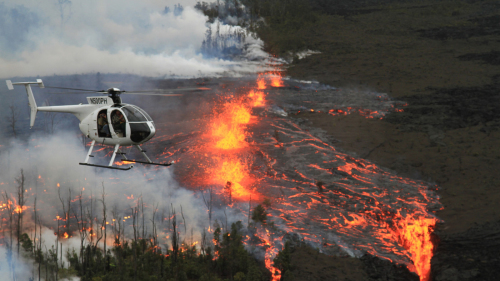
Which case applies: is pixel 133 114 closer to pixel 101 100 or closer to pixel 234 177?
pixel 101 100

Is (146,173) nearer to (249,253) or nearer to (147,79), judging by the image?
(249,253)

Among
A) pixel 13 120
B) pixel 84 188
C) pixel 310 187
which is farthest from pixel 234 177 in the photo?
pixel 13 120

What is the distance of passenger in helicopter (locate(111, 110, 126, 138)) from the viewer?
63.2 ft

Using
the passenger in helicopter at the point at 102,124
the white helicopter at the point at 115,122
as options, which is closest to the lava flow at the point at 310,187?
the white helicopter at the point at 115,122

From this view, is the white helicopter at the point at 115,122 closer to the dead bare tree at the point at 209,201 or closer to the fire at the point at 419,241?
the dead bare tree at the point at 209,201

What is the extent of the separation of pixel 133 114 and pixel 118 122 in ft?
3.23

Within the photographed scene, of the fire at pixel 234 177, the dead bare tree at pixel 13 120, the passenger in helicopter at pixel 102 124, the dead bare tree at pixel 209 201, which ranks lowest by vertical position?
the dead bare tree at pixel 209 201

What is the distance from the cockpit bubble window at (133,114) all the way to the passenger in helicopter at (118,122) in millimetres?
392

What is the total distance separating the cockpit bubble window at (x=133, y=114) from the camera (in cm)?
1894

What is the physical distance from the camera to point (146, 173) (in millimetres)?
38062

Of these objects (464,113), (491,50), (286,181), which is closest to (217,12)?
(491,50)

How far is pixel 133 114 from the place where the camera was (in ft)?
62.4

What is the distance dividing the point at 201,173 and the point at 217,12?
232ft

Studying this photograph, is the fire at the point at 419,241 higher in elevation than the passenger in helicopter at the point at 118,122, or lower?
lower
